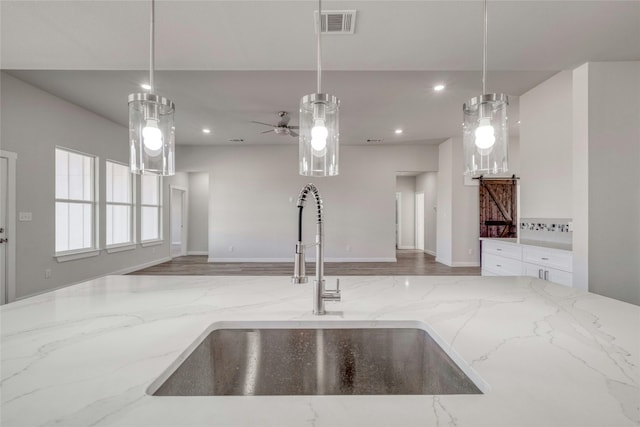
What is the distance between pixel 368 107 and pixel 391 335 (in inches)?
166

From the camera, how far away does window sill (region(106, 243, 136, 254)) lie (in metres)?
5.54

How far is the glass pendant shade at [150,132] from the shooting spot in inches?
45.3

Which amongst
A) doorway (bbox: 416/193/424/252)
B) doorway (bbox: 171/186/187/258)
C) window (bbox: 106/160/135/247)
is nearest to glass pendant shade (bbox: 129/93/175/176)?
window (bbox: 106/160/135/247)

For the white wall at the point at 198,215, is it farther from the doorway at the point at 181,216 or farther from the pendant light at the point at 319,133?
the pendant light at the point at 319,133

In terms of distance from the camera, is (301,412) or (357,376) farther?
(357,376)

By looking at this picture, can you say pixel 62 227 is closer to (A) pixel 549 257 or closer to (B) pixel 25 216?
(B) pixel 25 216

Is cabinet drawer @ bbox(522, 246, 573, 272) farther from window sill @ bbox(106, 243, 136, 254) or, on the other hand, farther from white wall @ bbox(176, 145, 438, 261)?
window sill @ bbox(106, 243, 136, 254)

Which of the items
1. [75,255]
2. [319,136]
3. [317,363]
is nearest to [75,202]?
[75,255]

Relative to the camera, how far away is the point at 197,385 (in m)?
0.89

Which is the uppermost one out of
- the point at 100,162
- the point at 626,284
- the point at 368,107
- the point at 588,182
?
the point at 368,107

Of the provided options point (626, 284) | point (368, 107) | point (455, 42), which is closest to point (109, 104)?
point (368, 107)

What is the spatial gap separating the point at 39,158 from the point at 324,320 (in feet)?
16.2

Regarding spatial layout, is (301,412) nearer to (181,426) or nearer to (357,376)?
(181,426)

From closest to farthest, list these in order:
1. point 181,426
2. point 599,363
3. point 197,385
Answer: point 181,426, point 599,363, point 197,385
